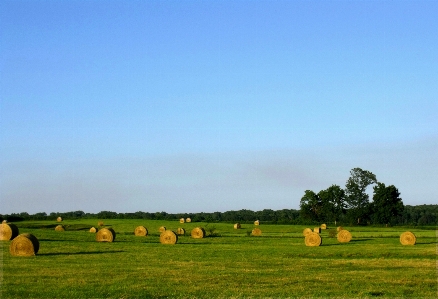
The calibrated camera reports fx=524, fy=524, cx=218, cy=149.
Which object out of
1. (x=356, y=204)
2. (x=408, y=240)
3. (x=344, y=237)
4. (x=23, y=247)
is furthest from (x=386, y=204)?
(x=23, y=247)

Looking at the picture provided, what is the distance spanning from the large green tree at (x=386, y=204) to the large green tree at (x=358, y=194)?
3149 millimetres

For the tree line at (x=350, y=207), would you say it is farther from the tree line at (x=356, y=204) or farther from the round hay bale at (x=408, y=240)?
the round hay bale at (x=408, y=240)

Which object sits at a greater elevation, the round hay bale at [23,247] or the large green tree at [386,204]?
the large green tree at [386,204]

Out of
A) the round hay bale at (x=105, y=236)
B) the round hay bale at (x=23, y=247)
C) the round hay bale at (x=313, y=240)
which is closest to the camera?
the round hay bale at (x=23, y=247)

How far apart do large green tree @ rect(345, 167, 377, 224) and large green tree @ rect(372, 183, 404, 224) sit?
3.15 m

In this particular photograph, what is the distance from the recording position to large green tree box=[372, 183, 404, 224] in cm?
10556

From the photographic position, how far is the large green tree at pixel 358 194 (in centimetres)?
11112

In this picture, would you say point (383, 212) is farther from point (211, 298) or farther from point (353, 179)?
point (211, 298)

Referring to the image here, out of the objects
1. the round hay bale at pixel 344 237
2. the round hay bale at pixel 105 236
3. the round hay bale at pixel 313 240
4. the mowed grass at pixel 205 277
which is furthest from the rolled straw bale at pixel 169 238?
the round hay bale at pixel 344 237

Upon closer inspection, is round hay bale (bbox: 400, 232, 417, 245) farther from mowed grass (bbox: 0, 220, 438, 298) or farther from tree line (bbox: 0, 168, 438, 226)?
tree line (bbox: 0, 168, 438, 226)

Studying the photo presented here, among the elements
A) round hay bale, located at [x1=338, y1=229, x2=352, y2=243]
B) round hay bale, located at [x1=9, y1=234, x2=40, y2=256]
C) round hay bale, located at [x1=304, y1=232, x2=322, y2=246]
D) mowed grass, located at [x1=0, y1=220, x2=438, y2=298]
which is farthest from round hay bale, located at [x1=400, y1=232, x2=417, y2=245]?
round hay bale, located at [x1=9, y1=234, x2=40, y2=256]

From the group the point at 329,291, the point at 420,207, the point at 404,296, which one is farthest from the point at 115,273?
the point at 420,207

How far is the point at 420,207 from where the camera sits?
16175 centimetres

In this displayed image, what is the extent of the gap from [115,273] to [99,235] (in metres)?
23.1
